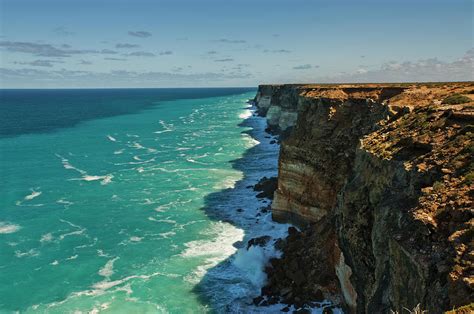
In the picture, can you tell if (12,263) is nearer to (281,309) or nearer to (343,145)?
(281,309)

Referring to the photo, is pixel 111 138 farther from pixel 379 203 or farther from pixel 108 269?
pixel 379 203

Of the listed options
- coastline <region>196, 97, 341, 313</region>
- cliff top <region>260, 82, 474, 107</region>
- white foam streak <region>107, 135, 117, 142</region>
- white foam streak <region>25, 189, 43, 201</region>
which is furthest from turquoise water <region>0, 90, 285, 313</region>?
cliff top <region>260, 82, 474, 107</region>

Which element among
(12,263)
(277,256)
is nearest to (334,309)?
(277,256)

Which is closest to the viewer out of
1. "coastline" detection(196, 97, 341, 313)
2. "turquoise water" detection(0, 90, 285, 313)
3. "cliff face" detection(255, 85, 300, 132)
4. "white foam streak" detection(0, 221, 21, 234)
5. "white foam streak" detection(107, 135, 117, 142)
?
"coastline" detection(196, 97, 341, 313)

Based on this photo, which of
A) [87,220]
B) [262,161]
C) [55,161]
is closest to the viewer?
[87,220]

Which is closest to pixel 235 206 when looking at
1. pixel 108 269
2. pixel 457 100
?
pixel 108 269

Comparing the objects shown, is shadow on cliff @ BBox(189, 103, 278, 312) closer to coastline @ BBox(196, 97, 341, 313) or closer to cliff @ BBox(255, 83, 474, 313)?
coastline @ BBox(196, 97, 341, 313)
